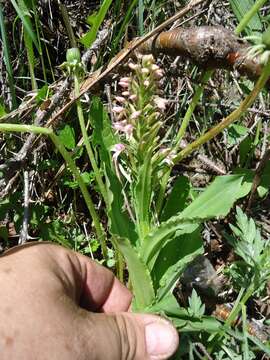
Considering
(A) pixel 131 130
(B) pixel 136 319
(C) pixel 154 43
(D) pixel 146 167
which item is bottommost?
(B) pixel 136 319

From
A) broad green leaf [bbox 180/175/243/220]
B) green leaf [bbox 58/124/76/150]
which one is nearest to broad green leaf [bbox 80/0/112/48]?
green leaf [bbox 58/124/76/150]

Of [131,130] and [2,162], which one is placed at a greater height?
[131,130]

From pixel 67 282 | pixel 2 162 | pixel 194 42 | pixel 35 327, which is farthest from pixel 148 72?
pixel 2 162

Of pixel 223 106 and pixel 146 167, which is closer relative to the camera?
pixel 146 167

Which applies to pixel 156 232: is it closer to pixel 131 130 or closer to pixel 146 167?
pixel 146 167

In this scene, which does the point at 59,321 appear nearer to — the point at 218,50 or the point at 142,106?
the point at 142,106

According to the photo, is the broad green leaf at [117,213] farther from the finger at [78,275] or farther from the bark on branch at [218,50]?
the bark on branch at [218,50]

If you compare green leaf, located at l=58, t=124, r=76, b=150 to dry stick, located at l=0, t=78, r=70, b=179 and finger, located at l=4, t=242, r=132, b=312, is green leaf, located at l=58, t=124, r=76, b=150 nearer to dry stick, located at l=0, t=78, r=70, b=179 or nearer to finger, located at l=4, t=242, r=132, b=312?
dry stick, located at l=0, t=78, r=70, b=179
